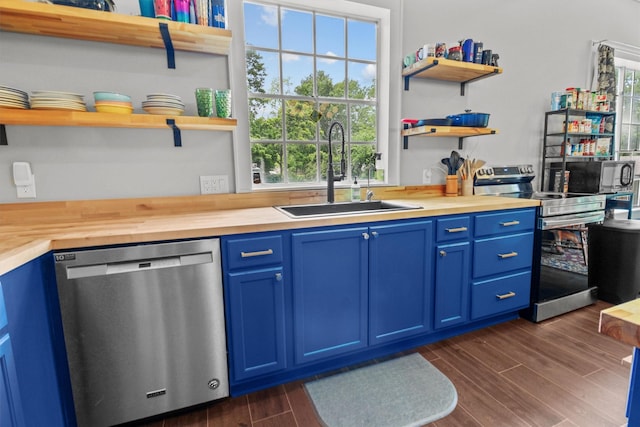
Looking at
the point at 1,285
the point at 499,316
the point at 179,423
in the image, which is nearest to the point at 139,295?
the point at 1,285

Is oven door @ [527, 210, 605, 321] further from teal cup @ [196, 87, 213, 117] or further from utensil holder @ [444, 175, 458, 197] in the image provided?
teal cup @ [196, 87, 213, 117]

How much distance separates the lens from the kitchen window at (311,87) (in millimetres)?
2227

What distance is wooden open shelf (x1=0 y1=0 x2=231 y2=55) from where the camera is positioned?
4.66ft

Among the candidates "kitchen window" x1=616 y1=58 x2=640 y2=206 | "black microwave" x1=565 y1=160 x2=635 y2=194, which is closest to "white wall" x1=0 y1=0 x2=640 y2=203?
"black microwave" x1=565 y1=160 x2=635 y2=194

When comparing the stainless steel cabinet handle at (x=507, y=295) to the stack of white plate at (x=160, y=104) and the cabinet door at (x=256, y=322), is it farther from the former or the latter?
the stack of white plate at (x=160, y=104)

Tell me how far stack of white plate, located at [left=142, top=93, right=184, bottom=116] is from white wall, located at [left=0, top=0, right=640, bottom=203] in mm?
206

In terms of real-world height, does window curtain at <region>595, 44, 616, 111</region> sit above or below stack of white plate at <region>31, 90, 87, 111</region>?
above

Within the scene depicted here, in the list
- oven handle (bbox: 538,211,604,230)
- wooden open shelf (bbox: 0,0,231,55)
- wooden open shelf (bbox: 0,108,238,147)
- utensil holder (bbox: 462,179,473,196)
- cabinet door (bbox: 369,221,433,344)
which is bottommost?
cabinet door (bbox: 369,221,433,344)

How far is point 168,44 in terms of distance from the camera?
1.77 meters

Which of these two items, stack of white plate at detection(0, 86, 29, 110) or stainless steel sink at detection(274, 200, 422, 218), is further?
stainless steel sink at detection(274, 200, 422, 218)

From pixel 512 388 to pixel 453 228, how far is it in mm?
901

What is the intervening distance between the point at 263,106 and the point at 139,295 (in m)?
1.46

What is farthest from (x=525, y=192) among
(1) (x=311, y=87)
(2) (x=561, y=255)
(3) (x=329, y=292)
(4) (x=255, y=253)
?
(4) (x=255, y=253)

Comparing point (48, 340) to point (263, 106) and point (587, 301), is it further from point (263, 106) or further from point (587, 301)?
point (587, 301)
